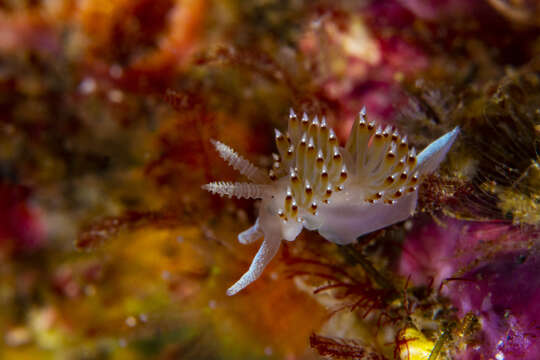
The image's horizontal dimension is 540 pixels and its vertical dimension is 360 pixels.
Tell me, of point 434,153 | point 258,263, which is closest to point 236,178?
point 258,263

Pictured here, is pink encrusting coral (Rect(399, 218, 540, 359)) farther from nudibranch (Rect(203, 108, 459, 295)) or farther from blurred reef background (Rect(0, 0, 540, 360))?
nudibranch (Rect(203, 108, 459, 295))

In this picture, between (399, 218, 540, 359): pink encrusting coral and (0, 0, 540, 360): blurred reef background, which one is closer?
(399, 218, 540, 359): pink encrusting coral

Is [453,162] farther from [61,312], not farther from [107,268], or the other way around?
[61,312]

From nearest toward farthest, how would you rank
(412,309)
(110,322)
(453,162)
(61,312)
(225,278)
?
(412,309)
(453,162)
(225,278)
(110,322)
(61,312)

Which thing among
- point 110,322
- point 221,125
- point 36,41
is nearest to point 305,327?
point 221,125

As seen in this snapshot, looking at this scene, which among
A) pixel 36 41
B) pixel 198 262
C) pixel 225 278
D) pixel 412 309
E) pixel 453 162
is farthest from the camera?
pixel 36 41

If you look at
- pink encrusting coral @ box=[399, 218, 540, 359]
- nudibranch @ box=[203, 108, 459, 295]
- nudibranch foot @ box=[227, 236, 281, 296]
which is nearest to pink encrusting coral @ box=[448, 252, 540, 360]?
pink encrusting coral @ box=[399, 218, 540, 359]
